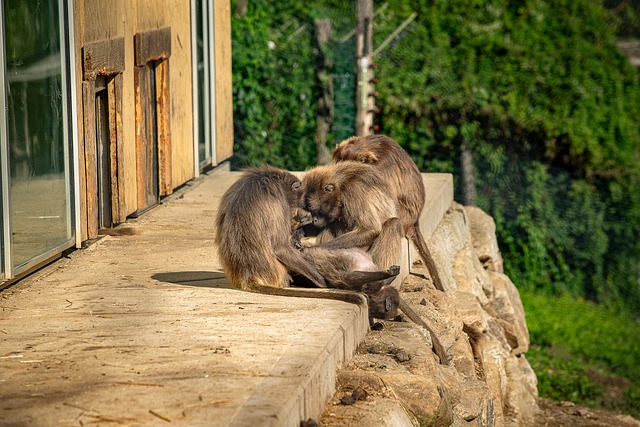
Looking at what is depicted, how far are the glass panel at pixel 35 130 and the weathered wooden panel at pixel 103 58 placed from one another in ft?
1.13

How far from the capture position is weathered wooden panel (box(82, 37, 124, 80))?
909cm

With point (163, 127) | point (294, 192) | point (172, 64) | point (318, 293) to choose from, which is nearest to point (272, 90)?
point (172, 64)

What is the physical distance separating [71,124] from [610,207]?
9.91 metres

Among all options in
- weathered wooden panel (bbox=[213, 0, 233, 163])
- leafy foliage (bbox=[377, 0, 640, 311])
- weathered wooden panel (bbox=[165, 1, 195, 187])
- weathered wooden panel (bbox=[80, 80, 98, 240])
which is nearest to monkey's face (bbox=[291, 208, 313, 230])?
weathered wooden panel (bbox=[80, 80, 98, 240])

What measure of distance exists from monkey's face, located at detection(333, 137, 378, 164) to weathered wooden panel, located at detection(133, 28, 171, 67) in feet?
8.41

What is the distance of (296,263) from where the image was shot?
7.21 m

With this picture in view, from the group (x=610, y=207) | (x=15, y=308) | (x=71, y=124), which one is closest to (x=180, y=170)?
(x=71, y=124)

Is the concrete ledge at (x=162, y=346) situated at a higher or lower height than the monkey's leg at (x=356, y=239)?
lower

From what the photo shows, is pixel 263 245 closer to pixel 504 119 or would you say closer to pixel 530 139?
pixel 504 119

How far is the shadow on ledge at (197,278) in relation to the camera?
7699mm

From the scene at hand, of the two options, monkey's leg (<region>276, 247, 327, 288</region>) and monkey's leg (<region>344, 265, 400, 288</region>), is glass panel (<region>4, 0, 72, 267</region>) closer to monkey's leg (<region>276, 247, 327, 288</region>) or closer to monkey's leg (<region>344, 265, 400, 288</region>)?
monkey's leg (<region>276, 247, 327, 288</region>)

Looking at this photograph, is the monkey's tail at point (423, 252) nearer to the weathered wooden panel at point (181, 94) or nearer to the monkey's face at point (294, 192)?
the monkey's face at point (294, 192)

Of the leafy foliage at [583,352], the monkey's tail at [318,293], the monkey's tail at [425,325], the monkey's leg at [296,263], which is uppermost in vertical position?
the monkey's leg at [296,263]

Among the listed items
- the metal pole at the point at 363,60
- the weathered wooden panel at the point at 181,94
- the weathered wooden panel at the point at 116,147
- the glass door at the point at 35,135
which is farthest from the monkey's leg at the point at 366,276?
the metal pole at the point at 363,60
